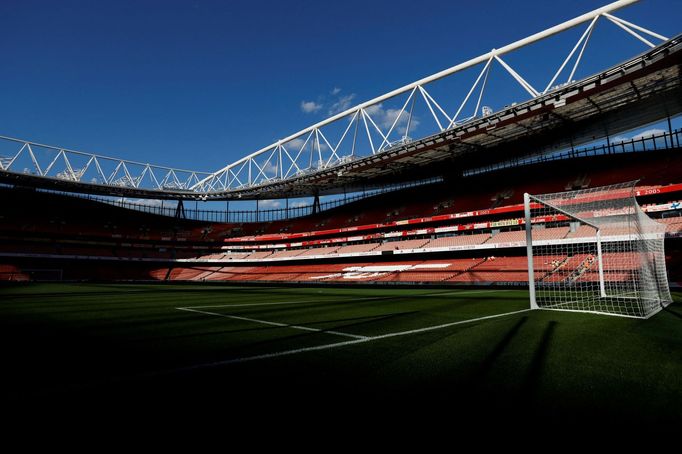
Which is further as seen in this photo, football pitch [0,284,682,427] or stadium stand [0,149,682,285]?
stadium stand [0,149,682,285]

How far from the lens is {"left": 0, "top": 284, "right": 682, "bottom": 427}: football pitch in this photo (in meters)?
3.30

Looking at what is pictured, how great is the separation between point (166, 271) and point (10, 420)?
55.6 metres

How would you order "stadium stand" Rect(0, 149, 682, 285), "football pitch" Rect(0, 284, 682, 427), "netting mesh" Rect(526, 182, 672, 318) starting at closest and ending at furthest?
"football pitch" Rect(0, 284, 682, 427) → "netting mesh" Rect(526, 182, 672, 318) → "stadium stand" Rect(0, 149, 682, 285)

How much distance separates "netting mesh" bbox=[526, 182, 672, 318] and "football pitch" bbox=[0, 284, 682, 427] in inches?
168

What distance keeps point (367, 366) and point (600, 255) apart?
1302 centimetres

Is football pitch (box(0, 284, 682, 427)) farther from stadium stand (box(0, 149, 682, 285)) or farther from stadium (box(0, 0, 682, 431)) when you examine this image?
stadium stand (box(0, 149, 682, 285))

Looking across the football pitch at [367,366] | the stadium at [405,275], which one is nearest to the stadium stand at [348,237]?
the stadium at [405,275]

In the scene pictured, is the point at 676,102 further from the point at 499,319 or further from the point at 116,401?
the point at 116,401

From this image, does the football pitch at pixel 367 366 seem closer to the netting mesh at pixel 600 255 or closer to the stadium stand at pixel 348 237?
the netting mesh at pixel 600 255

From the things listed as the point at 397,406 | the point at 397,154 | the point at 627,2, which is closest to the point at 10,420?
the point at 397,406

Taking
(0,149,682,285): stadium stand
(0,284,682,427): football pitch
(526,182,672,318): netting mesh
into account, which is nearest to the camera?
(0,284,682,427): football pitch

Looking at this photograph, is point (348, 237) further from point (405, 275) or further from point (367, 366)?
point (367, 366)

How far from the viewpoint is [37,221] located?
161ft

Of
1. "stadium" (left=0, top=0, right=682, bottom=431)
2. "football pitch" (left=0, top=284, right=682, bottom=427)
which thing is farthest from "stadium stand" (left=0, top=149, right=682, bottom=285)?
"football pitch" (left=0, top=284, right=682, bottom=427)
